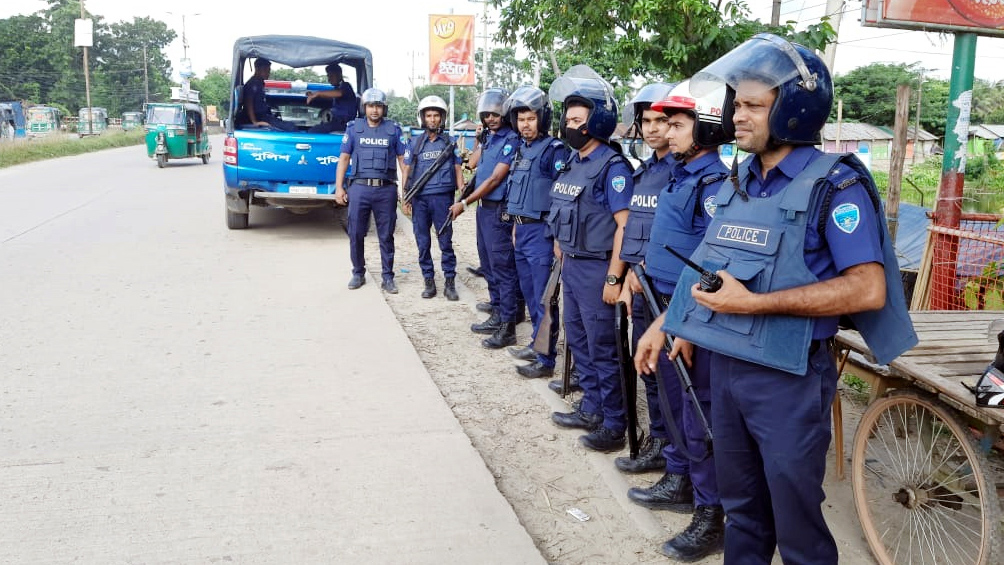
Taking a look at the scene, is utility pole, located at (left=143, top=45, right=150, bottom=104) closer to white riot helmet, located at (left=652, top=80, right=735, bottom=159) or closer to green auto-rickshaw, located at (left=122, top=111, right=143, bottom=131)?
green auto-rickshaw, located at (left=122, top=111, right=143, bottom=131)

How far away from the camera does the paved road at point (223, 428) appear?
9.88ft

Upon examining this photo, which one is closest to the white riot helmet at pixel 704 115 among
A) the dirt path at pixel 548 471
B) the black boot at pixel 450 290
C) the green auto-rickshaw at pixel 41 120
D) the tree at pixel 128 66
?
the dirt path at pixel 548 471

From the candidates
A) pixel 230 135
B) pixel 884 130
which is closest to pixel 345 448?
pixel 230 135

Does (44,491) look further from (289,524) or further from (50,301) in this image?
(50,301)

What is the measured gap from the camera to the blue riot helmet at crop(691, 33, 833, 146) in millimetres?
2119

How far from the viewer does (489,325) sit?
6117mm

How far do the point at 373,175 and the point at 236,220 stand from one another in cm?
402

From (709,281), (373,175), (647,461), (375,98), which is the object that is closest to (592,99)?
(647,461)

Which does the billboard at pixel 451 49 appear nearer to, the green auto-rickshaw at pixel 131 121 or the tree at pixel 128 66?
the green auto-rickshaw at pixel 131 121

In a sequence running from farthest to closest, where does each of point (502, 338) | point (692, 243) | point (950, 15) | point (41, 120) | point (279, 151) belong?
point (41, 120) → point (279, 151) → point (502, 338) → point (950, 15) → point (692, 243)

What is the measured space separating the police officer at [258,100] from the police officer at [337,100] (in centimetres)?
49

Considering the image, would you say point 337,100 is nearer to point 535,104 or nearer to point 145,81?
point 535,104

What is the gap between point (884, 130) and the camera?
44656 mm

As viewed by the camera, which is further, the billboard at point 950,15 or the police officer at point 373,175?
the police officer at point 373,175
